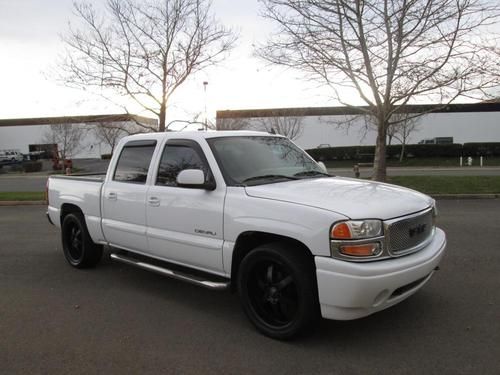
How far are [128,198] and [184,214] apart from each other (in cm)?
102

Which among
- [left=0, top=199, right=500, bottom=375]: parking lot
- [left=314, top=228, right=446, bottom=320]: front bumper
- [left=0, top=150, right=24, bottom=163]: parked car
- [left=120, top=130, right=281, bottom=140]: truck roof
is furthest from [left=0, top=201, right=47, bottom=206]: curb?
[left=0, top=150, right=24, bottom=163]: parked car

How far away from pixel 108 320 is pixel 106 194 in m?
1.72

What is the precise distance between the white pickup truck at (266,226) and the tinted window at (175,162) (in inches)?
0.5

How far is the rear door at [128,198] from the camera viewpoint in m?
5.09

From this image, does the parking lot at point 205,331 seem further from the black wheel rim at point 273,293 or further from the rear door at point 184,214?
the rear door at point 184,214

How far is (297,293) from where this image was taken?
3711 millimetres

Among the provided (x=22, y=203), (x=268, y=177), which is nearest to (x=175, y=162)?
(x=268, y=177)

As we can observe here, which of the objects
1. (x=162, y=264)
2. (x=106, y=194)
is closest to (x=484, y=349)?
(x=162, y=264)

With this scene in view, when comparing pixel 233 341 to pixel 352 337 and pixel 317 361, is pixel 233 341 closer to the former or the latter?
pixel 317 361

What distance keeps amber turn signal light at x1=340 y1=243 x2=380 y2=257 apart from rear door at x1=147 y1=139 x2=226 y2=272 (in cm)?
123

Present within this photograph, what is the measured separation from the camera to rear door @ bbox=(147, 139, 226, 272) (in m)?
4.28

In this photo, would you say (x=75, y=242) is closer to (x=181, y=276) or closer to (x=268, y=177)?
(x=181, y=276)

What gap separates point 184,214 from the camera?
4.52 metres

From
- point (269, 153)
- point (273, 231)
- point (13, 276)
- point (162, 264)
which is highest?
point (269, 153)
